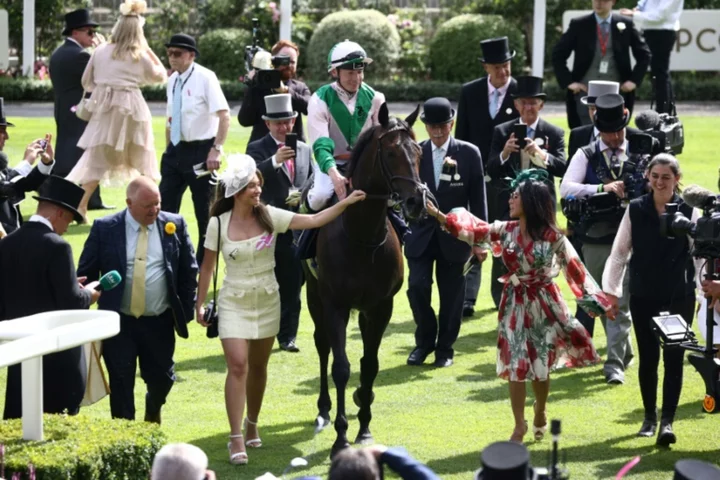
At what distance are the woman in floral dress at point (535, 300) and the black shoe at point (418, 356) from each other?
235cm

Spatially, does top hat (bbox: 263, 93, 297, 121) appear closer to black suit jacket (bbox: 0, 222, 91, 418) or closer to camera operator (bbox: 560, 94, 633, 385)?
camera operator (bbox: 560, 94, 633, 385)

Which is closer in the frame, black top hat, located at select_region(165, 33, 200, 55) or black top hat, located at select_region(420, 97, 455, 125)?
black top hat, located at select_region(420, 97, 455, 125)

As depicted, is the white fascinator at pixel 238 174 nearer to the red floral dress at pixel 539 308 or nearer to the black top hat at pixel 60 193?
the black top hat at pixel 60 193

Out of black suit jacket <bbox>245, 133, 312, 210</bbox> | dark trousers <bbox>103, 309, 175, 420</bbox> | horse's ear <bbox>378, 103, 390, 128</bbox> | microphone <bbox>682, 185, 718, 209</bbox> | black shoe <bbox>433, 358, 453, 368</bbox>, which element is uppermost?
horse's ear <bbox>378, 103, 390, 128</bbox>

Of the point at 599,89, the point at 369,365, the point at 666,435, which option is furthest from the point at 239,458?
the point at 599,89

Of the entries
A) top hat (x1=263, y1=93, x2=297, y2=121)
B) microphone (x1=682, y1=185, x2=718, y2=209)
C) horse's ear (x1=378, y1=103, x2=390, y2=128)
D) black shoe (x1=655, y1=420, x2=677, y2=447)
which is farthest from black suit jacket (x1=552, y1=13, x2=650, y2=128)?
horse's ear (x1=378, y1=103, x2=390, y2=128)

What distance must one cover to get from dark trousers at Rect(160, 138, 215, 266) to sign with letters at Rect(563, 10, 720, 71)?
1127 cm

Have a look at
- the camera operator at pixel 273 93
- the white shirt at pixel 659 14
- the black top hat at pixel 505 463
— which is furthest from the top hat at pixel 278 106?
the white shirt at pixel 659 14

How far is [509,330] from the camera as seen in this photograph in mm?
9203

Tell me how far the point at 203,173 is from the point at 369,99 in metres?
3.27

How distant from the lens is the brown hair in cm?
906

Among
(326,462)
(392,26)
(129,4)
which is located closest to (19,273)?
(326,462)

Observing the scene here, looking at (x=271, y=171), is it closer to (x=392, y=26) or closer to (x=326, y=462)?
(x=326, y=462)

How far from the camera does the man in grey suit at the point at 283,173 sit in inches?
454
